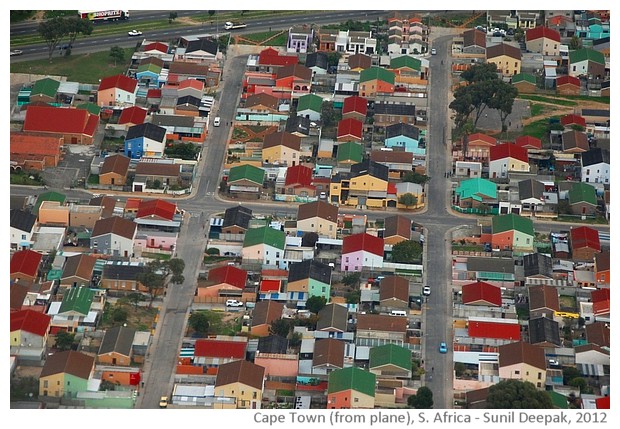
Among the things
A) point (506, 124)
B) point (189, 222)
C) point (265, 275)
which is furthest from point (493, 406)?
point (506, 124)

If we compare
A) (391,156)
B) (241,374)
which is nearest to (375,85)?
(391,156)

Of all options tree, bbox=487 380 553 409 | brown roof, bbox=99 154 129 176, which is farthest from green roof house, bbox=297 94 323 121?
tree, bbox=487 380 553 409

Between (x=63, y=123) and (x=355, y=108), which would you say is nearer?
(x=63, y=123)

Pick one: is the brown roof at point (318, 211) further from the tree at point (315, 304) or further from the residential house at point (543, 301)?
the residential house at point (543, 301)

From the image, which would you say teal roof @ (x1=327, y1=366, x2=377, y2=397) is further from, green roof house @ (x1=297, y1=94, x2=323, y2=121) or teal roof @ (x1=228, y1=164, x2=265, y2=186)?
green roof house @ (x1=297, y1=94, x2=323, y2=121)

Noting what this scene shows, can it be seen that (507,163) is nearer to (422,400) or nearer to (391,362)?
(391,362)

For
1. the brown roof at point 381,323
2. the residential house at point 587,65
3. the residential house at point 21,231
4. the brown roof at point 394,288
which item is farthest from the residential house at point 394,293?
the residential house at point 587,65

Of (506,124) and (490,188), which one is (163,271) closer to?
(490,188)
